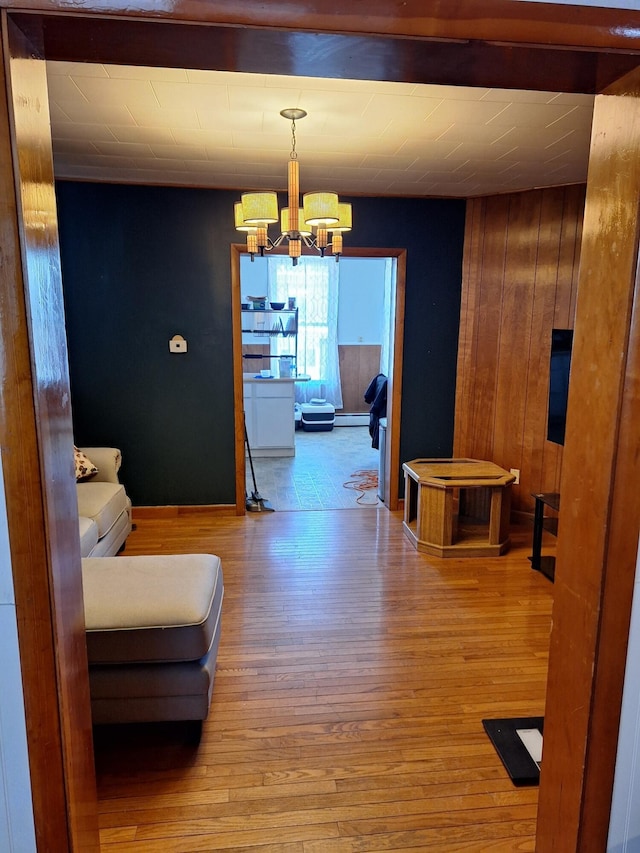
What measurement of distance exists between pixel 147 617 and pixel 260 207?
213 centimetres

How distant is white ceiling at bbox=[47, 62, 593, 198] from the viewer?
2418 millimetres

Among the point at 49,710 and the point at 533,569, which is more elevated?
the point at 49,710

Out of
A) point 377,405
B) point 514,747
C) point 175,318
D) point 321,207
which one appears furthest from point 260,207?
point 377,405

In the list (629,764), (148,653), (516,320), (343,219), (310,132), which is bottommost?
(148,653)

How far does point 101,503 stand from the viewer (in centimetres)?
345

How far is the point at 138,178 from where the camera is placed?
13.3ft

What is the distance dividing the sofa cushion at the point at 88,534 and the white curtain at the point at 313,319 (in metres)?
5.31

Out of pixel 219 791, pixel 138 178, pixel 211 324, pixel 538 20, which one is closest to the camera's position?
pixel 538 20

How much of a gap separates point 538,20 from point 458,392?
13.0 ft

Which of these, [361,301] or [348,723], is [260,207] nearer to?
[348,723]

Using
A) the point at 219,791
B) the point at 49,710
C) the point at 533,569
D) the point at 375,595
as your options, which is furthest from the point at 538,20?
the point at 533,569

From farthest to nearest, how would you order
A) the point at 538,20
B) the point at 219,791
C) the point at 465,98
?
1. the point at 465,98
2. the point at 219,791
3. the point at 538,20

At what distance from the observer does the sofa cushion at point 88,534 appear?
115 inches

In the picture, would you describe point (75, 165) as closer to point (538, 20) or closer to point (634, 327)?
point (538, 20)
